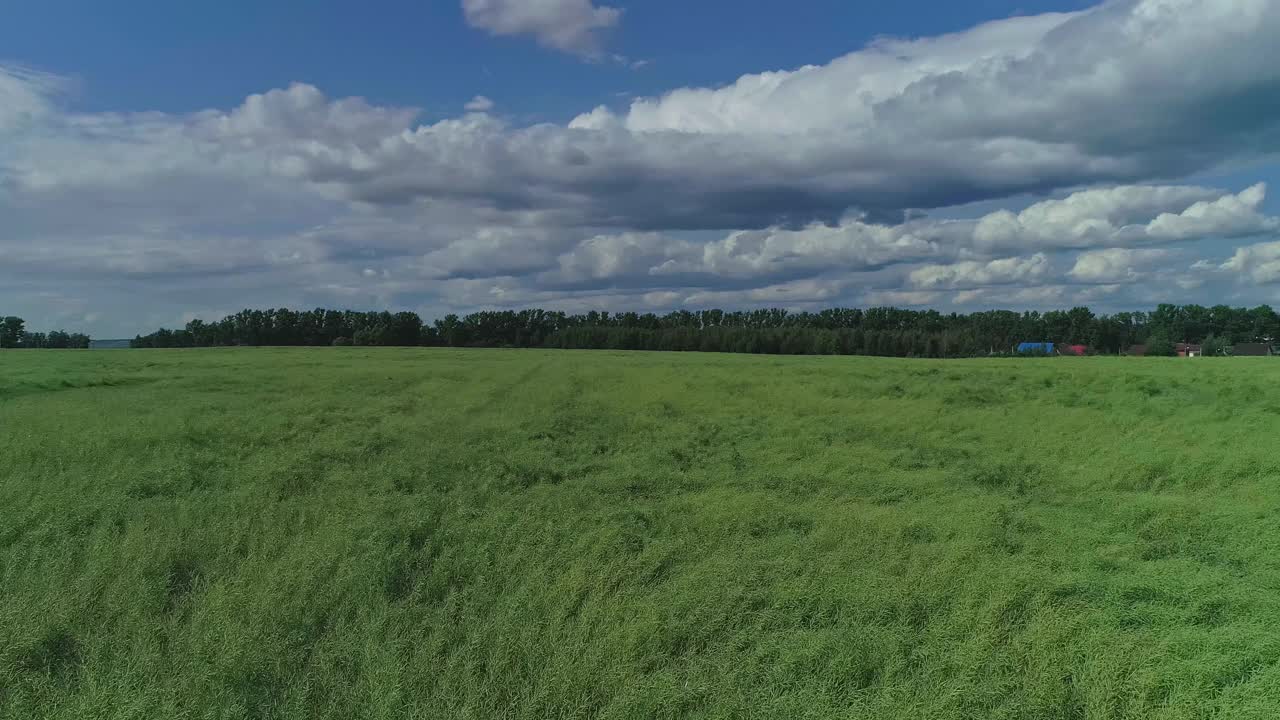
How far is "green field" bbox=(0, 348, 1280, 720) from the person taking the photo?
15.2ft

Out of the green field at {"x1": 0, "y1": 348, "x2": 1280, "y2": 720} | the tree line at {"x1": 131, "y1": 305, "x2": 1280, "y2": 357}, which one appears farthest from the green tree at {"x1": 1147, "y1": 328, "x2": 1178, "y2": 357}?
the green field at {"x1": 0, "y1": 348, "x2": 1280, "y2": 720}

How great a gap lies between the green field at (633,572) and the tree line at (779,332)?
64.2 m

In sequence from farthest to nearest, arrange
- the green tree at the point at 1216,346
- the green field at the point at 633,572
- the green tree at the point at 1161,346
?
the green tree at the point at 1161,346
the green tree at the point at 1216,346
the green field at the point at 633,572

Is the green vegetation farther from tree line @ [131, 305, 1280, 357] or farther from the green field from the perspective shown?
the green field

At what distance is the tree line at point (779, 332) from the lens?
77938 mm

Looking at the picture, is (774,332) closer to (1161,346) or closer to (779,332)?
(779,332)

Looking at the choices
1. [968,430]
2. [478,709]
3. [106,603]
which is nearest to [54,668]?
[106,603]

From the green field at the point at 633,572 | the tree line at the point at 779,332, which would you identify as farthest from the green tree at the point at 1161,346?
the green field at the point at 633,572

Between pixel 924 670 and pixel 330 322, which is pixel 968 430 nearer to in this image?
pixel 924 670

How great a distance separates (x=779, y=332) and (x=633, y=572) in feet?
259

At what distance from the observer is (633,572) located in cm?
616

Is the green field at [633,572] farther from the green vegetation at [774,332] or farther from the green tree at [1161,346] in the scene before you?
the green tree at [1161,346]

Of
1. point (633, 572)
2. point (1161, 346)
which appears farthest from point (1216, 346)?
point (633, 572)

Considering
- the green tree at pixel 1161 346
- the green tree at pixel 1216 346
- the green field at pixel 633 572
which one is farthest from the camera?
the green tree at pixel 1161 346
